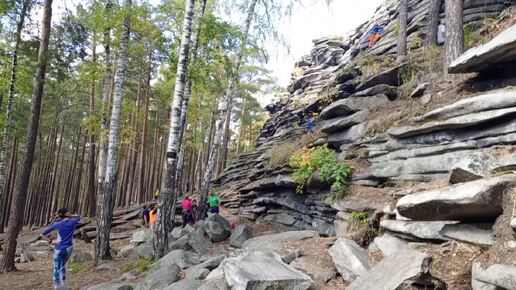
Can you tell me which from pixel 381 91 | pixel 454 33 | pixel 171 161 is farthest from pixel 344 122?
pixel 171 161

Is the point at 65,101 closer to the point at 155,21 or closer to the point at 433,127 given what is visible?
the point at 155,21

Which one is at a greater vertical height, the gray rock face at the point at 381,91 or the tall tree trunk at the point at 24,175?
the gray rock face at the point at 381,91

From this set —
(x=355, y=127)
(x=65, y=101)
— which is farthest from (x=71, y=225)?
(x=65, y=101)

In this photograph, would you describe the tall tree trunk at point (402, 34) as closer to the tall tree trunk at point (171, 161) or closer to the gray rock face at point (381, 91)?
the gray rock face at point (381, 91)

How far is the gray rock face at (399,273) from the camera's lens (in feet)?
11.6

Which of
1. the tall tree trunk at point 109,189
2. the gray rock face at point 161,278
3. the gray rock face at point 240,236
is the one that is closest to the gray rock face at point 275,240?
the gray rock face at point 161,278

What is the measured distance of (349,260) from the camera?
489 cm

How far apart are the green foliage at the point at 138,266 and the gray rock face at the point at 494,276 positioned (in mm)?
6991

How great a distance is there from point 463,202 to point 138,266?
755cm

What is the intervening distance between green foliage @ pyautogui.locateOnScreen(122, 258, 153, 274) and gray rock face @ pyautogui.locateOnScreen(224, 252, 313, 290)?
3.76 metres

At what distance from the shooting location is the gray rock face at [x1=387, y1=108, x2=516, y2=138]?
526cm

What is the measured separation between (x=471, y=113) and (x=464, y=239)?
2868 mm

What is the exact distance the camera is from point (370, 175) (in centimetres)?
773

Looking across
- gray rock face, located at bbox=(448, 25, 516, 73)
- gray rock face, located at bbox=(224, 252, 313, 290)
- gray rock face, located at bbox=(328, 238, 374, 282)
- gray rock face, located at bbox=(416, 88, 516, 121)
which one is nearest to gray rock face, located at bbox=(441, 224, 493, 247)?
gray rock face, located at bbox=(328, 238, 374, 282)
